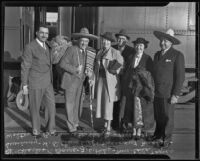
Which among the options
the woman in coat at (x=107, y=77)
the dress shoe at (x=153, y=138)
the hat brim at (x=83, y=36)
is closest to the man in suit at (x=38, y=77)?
the hat brim at (x=83, y=36)

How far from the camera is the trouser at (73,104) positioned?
157 inches

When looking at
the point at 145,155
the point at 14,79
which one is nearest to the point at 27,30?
the point at 14,79

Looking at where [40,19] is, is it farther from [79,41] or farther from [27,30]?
[79,41]

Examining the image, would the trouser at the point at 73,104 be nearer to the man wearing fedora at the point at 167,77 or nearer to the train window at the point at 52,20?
the train window at the point at 52,20

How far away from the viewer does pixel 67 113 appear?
13.0ft

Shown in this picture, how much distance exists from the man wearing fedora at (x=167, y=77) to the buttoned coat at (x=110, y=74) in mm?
506

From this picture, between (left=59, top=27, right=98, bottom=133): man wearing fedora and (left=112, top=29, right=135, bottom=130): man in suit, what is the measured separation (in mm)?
436

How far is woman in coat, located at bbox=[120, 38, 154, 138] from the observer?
3844mm

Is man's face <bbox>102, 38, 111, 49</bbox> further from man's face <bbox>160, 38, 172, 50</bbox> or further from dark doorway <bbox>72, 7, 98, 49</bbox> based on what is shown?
man's face <bbox>160, 38, 172, 50</bbox>

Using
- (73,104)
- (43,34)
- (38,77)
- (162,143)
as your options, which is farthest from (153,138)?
(43,34)

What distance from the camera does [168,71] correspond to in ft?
12.6

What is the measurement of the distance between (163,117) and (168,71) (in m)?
0.64

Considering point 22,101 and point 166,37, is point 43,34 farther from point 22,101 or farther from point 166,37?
point 166,37

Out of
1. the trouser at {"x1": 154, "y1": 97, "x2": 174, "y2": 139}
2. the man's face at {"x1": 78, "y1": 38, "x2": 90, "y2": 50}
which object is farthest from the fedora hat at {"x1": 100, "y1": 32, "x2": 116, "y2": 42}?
the trouser at {"x1": 154, "y1": 97, "x2": 174, "y2": 139}
